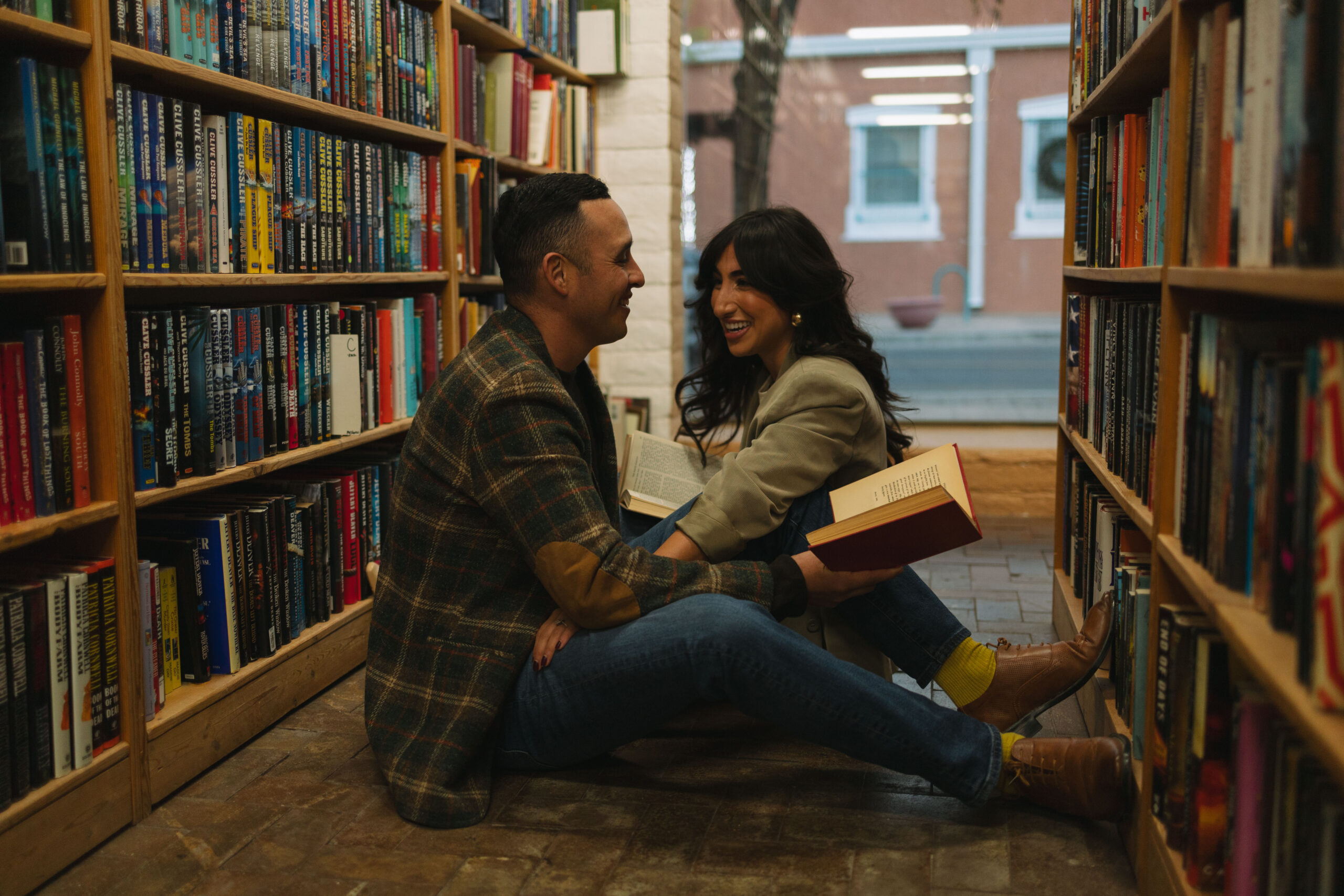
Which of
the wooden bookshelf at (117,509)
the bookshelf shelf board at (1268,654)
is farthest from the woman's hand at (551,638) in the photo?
the bookshelf shelf board at (1268,654)

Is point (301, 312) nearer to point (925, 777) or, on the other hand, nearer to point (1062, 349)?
point (925, 777)

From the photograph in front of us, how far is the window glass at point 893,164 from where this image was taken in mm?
4523

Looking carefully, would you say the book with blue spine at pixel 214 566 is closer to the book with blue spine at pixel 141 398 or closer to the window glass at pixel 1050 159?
the book with blue spine at pixel 141 398

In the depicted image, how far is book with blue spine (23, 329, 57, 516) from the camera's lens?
162 centimetres

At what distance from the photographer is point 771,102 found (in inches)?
183

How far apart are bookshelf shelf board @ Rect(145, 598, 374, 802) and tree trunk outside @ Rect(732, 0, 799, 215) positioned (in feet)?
8.88

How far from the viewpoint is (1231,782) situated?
1.29m

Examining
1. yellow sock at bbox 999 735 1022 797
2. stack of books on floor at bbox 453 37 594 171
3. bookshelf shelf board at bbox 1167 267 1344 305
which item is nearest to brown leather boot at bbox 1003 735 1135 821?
yellow sock at bbox 999 735 1022 797

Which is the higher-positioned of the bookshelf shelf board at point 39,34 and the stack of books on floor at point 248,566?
the bookshelf shelf board at point 39,34

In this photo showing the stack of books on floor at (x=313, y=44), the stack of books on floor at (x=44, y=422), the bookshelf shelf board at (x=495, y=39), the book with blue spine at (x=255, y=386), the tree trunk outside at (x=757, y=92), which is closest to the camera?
the stack of books on floor at (x=44, y=422)

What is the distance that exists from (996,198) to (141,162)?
3.41 meters

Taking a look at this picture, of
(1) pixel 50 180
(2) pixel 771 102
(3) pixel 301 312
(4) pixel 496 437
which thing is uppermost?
(2) pixel 771 102

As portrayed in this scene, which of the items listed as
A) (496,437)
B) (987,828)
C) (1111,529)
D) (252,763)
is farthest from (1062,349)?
(252,763)

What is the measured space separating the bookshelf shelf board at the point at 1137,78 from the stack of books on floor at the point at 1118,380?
0.37 metres
